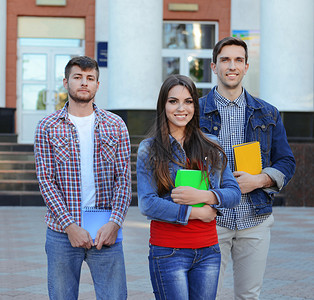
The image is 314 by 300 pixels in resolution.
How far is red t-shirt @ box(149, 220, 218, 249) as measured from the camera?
3311mm

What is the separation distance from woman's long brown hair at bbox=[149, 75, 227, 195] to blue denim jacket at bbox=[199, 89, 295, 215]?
490 millimetres

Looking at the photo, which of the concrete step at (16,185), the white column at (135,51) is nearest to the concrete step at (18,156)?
the concrete step at (16,185)

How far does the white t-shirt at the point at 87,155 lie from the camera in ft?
12.1

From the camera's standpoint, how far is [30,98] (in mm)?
20375

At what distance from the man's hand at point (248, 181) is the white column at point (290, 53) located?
38.2 ft

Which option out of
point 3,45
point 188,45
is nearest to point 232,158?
point 3,45

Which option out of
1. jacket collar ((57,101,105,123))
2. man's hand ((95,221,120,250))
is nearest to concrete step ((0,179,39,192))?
jacket collar ((57,101,105,123))

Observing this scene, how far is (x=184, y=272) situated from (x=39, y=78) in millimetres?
17624

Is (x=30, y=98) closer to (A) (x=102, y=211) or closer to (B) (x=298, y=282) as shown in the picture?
(B) (x=298, y=282)

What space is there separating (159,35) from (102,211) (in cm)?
1270

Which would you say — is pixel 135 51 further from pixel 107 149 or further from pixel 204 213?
pixel 204 213

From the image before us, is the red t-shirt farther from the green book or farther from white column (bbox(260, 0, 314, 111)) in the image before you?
white column (bbox(260, 0, 314, 111))

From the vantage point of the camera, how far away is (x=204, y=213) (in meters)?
3.32

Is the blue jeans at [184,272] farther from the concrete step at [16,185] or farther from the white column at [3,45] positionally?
the white column at [3,45]
